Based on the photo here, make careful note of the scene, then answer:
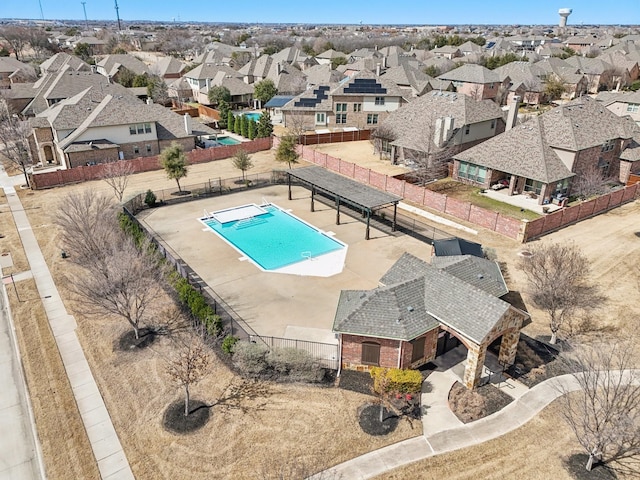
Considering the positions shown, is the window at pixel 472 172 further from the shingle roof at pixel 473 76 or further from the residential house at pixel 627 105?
the shingle roof at pixel 473 76

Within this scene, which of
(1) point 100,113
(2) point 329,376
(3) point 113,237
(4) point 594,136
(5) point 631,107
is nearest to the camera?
(2) point 329,376

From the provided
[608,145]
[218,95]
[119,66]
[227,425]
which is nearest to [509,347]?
[227,425]

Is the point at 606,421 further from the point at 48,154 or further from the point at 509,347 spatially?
the point at 48,154

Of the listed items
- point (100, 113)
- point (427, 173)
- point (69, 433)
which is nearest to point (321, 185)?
point (427, 173)

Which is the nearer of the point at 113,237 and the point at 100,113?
the point at 113,237

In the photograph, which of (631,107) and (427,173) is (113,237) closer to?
(427,173)

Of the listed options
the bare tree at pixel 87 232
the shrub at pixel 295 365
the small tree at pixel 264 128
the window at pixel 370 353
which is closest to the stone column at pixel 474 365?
the window at pixel 370 353
